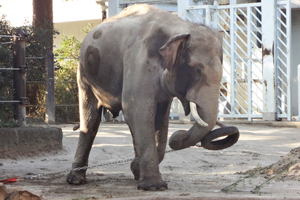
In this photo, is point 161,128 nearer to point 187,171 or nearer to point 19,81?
point 187,171

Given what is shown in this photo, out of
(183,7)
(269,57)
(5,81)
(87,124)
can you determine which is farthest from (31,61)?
(87,124)

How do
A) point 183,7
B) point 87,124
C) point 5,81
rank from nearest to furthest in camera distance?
point 87,124
point 5,81
point 183,7

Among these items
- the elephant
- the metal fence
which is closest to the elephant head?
the elephant

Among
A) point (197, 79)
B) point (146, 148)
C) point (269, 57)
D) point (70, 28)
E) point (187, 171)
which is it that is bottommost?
point (187, 171)

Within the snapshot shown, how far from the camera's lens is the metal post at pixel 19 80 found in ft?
25.3

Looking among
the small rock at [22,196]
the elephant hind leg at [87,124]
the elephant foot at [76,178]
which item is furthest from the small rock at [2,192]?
the elephant hind leg at [87,124]

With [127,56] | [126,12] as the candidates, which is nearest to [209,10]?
[126,12]

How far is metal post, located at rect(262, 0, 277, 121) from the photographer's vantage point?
1042 centimetres

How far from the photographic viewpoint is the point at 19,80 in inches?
309

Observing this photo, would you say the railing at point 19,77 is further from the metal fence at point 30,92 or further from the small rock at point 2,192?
the small rock at point 2,192

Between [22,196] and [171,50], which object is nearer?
[22,196]

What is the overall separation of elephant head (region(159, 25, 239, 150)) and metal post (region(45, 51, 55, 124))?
6166 mm

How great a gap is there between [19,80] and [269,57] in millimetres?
5134

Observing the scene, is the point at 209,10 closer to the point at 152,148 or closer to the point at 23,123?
the point at 23,123
